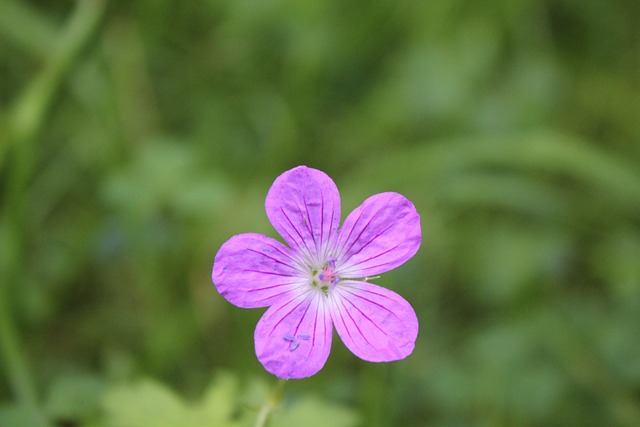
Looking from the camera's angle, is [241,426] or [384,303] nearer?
[384,303]

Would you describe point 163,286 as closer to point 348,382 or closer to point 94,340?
point 94,340

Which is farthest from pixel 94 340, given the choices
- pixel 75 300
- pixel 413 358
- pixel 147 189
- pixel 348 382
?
pixel 413 358

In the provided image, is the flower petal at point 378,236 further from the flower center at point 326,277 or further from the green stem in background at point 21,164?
the green stem in background at point 21,164

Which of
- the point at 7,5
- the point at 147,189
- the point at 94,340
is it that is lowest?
the point at 94,340

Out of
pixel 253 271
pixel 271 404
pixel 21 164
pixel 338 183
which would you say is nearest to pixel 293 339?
pixel 253 271

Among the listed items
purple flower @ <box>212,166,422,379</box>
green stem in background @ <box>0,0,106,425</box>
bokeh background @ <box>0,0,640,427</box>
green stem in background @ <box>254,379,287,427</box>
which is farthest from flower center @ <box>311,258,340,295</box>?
green stem in background @ <box>0,0,106,425</box>

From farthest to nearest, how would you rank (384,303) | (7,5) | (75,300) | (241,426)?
(7,5)
(75,300)
(241,426)
(384,303)

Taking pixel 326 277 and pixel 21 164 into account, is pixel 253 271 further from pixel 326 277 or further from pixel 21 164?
pixel 21 164
